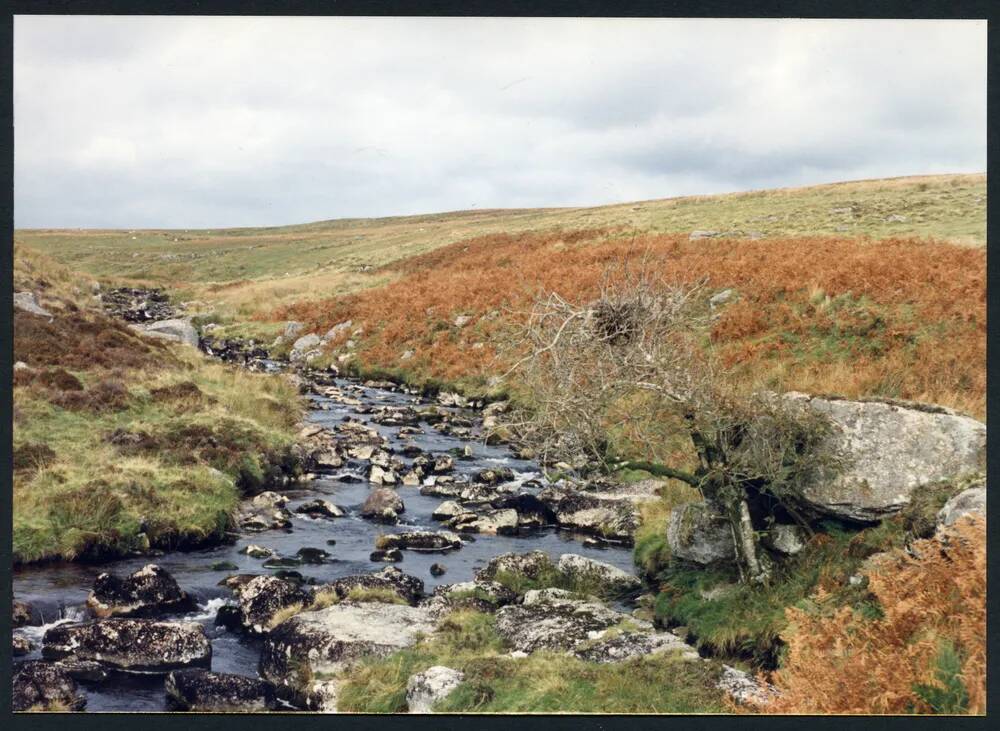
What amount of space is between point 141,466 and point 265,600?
244 inches

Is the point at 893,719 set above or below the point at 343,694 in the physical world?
above

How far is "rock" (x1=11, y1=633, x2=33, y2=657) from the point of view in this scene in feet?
36.2

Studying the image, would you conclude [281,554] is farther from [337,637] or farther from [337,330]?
[337,330]

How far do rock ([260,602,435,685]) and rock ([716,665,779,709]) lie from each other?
175 inches

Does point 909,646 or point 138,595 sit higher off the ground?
point 909,646

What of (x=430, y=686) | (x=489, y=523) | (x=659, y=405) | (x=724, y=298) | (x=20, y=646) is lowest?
(x=489, y=523)

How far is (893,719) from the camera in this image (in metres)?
7.71

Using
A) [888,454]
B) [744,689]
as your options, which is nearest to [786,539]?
[888,454]

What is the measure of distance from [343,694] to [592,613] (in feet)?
12.8

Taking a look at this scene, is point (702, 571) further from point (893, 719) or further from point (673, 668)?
point (893, 719)

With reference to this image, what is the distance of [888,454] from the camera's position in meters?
10.8

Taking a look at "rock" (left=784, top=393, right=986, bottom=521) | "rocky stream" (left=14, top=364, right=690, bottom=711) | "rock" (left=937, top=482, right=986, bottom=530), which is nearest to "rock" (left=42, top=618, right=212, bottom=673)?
"rocky stream" (left=14, top=364, right=690, bottom=711)

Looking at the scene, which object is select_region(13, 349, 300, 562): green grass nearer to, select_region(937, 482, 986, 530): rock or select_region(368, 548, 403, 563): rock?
select_region(368, 548, 403, 563): rock

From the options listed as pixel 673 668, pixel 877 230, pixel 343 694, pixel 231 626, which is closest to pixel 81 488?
pixel 231 626
